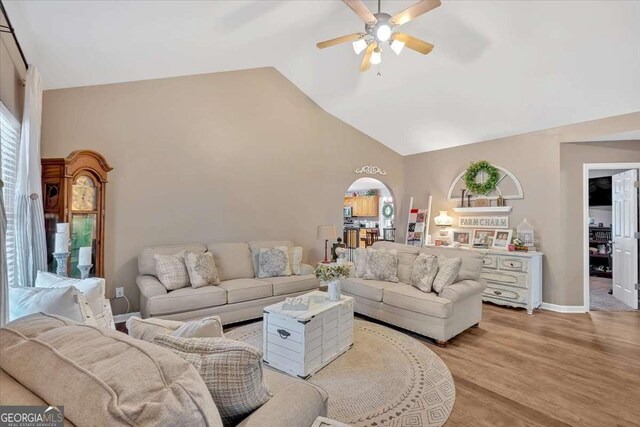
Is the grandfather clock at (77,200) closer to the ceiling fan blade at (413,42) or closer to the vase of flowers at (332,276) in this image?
the vase of flowers at (332,276)

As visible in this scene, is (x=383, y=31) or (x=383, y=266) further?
(x=383, y=266)

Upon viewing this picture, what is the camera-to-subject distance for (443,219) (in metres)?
5.70

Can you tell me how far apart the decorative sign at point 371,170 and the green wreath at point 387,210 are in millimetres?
3038

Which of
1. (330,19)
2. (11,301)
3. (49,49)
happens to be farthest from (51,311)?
(330,19)

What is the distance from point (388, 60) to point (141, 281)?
405 cm

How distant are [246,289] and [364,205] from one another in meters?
6.55

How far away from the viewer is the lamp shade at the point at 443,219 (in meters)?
5.66

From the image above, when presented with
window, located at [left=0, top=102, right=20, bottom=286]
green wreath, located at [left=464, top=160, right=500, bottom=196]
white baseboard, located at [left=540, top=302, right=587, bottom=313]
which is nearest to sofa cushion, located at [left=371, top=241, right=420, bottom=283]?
green wreath, located at [left=464, top=160, right=500, bottom=196]

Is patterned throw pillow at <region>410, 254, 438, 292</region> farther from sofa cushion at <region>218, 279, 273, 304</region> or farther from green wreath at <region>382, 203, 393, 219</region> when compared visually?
green wreath at <region>382, 203, 393, 219</region>

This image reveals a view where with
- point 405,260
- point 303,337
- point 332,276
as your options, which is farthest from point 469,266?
point 303,337

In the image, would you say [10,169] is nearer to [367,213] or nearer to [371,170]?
[371,170]

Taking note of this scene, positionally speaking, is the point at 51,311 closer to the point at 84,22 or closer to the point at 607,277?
the point at 84,22

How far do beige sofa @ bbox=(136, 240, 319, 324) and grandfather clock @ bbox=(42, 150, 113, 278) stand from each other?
0.58 m

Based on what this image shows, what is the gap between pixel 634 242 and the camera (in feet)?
15.1
